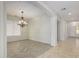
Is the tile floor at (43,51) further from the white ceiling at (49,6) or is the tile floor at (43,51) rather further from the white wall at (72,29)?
the white wall at (72,29)

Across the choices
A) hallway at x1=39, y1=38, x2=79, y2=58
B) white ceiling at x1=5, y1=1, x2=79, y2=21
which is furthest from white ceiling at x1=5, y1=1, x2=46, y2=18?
hallway at x1=39, y1=38, x2=79, y2=58

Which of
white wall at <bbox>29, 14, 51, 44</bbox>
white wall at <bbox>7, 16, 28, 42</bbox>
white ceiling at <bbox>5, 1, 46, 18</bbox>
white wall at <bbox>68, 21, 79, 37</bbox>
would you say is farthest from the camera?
white wall at <bbox>68, 21, 79, 37</bbox>

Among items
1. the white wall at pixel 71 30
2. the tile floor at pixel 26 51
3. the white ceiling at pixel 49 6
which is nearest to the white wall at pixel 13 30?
the white ceiling at pixel 49 6

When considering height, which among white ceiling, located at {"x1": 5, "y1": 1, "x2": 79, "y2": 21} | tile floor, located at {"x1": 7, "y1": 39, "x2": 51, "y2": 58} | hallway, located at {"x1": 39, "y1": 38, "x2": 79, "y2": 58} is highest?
white ceiling, located at {"x1": 5, "y1": 1, "x2": 79, "y2": 21}

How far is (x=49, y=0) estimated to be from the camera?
3.79 metres

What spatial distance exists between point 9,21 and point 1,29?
7.16 meters

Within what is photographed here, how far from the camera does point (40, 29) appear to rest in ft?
29.1

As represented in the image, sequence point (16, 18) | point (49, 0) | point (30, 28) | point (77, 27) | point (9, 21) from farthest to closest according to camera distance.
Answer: point (77, 27) < point (30, 28) < point (16, 18) < point (9, 21) < point (49, 0)

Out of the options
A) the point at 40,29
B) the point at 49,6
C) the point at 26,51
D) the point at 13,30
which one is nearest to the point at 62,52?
the point at 26,51

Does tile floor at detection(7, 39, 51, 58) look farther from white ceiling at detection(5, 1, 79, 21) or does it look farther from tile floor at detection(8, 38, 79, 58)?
white ceiling at detection(5, 1, 79, 21)

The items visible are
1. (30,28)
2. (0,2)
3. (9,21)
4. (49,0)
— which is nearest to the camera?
(0,2)

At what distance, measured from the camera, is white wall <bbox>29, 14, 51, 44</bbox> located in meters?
7.92

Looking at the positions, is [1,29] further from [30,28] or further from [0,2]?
[30,28]

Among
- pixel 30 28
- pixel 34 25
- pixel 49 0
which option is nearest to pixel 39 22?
pixel 34 25
